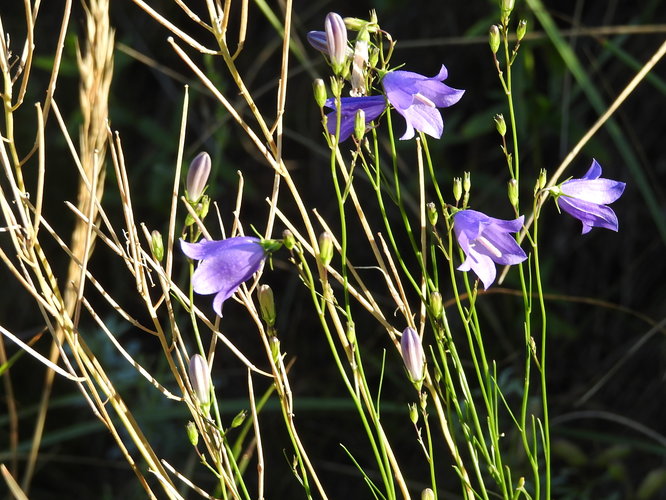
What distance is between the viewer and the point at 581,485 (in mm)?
1741

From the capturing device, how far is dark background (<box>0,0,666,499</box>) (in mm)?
1849

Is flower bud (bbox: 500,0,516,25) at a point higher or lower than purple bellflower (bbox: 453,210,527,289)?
higher

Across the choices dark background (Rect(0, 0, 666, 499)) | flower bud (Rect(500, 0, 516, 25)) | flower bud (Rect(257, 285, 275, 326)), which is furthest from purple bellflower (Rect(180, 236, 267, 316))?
dark background (Rect(0, 0, 666, 499))

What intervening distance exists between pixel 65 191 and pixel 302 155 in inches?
23.0

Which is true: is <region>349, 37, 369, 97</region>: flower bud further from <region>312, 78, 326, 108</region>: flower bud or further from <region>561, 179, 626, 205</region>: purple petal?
<region>561, 179, 626, 205</region>: purple petal

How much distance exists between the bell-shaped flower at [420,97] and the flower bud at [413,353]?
0.18 meters

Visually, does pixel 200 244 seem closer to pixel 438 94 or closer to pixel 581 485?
pixel 438 94

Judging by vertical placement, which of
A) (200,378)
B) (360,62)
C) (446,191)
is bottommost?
(446,191)

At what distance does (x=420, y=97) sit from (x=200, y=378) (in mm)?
309

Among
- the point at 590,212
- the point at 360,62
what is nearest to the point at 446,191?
the point at 590,212

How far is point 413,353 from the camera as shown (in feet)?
2.22

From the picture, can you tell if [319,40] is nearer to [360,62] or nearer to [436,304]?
[360,62]

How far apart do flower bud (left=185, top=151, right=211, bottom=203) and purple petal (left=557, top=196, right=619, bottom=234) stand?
12.5 inches

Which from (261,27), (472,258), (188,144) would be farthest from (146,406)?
(472,258)
